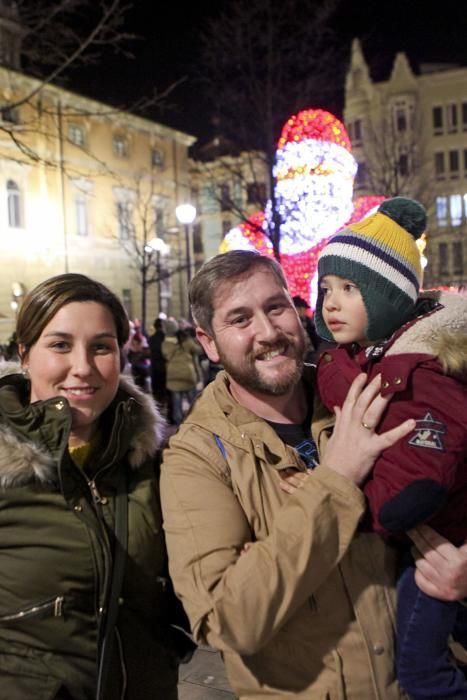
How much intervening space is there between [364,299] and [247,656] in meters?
1.20

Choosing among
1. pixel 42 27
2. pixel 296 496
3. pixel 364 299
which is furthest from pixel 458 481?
pixel 42 27

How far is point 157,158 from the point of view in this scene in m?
39.3

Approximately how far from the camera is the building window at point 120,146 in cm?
3671

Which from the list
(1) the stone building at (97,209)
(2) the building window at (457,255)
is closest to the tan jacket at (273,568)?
(1) the stone building at (97,209)

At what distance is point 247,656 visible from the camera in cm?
178

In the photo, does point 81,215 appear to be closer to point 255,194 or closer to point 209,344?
point 255,194

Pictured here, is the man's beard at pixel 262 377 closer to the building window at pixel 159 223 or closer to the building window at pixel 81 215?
the building window at pixel 81 215

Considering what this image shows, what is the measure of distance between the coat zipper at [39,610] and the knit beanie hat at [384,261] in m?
1.31

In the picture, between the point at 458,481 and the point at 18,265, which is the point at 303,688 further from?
the point at 18,265

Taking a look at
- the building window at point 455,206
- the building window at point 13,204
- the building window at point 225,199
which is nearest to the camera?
the building window at point 225,199

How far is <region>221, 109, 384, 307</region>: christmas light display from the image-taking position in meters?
9.41

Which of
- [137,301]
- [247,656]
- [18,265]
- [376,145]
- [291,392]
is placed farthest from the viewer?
[137,301]

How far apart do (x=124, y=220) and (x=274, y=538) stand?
35084 millimetres

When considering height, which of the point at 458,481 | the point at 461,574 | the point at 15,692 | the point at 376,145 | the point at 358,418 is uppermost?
the point at 376,145
